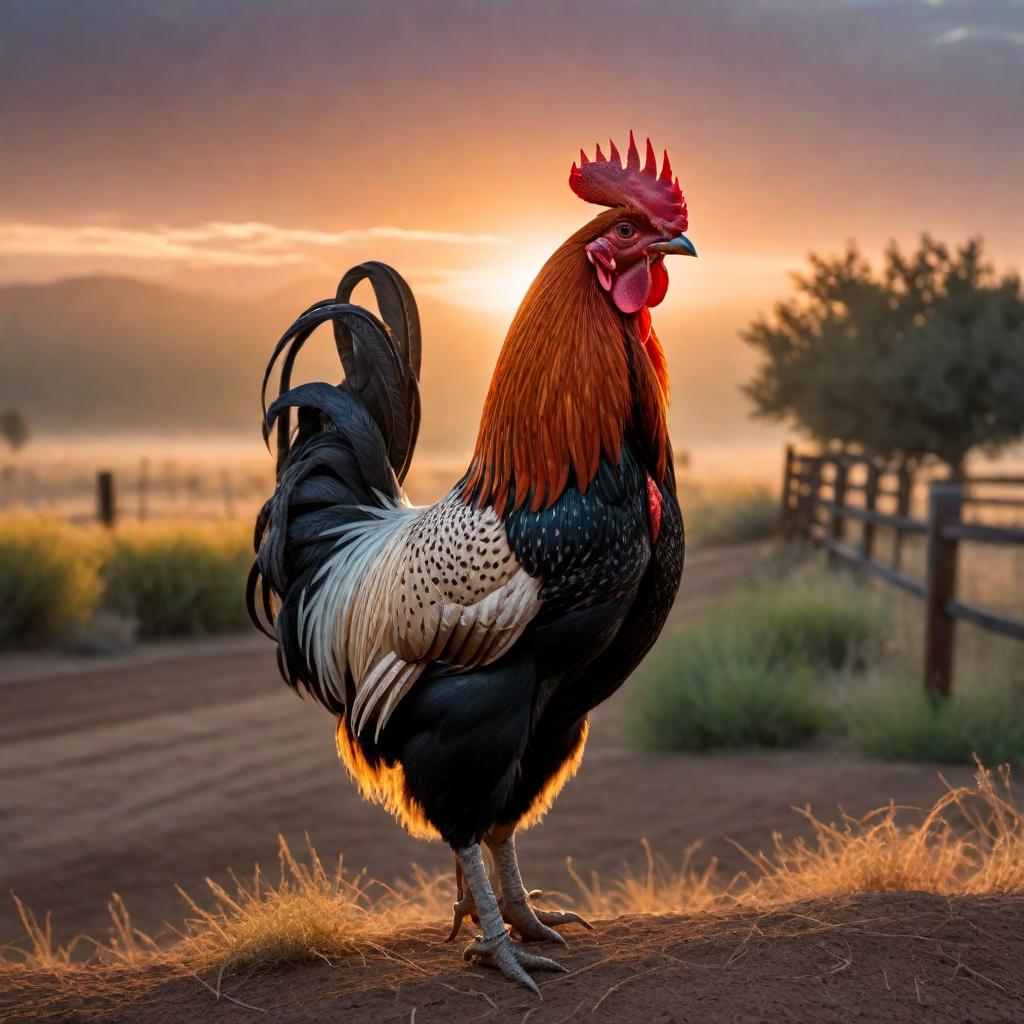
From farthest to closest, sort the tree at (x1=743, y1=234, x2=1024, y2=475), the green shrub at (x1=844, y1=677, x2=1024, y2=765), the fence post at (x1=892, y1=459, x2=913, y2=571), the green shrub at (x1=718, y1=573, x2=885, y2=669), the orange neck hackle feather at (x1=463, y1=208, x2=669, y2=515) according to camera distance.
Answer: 1. the tree at (x1=743, y1=234, x2=1024, y2=475)
2. the fence post at (x1=892, y1=459, x2=913, y2=571)
3. the green shrub at (x1=718, y1=573, x2=885, y2=669)
4. the green shrub at (x1=844, y1=677, x2=1024, y2=765)
5. the orange neck hackle feather at (x1=463, y1=208, x2=669, y2=515)

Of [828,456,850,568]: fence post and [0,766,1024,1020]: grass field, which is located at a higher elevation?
[828,456,850,568]: fence post

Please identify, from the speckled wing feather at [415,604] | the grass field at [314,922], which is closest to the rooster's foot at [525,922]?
the grass field at [314,922]

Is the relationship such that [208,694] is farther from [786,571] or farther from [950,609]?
[786,571]

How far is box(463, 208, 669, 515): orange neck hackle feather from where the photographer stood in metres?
3.29

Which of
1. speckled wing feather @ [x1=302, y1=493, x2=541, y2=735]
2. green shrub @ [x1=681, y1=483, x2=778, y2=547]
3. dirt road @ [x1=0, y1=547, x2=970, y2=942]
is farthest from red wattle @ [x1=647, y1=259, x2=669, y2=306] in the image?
green shrub @ [x1=681, y1=483, x2=778, y2=547]

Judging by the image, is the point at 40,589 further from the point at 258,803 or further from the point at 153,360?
the point at 153,360

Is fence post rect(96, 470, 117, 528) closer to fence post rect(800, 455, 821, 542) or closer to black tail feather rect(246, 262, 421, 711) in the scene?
fence post rect(800, 455, 821, 542)

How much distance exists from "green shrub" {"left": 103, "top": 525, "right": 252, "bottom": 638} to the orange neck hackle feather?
10127mm

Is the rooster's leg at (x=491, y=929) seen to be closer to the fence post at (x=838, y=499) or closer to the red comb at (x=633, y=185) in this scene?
the red comb at (x=633, y=185)

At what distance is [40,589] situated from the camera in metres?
11.7

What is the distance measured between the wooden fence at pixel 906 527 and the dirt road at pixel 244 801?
3.70 feet

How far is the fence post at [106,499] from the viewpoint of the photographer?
16.0m

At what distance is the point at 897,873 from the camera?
4414mm

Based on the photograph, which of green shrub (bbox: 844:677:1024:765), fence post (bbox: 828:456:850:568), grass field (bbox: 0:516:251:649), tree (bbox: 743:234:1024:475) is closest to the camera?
green shrub (bbox: 844:677:1024:765)
